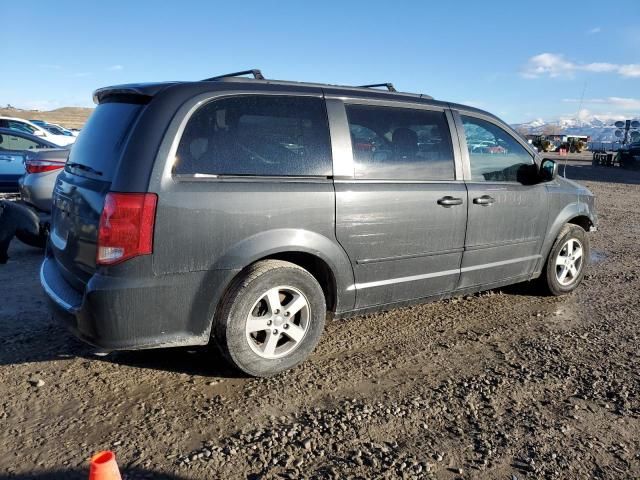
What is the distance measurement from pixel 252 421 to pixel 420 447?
92cm

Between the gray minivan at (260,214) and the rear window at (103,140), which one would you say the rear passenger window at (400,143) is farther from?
the rear window at (103,140)

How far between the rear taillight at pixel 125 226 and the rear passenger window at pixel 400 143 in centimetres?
149

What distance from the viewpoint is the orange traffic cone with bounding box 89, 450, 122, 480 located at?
6.56 ft

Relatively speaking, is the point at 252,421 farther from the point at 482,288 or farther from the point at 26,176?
the point at 26,176

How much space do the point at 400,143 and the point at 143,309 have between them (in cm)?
223

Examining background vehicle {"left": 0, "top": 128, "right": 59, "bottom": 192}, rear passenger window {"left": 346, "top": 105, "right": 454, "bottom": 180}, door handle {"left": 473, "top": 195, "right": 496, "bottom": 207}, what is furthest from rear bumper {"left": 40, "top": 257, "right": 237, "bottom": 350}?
background vehicle {"left": 0, "top": 128, "right": 59, "bottom": 192}

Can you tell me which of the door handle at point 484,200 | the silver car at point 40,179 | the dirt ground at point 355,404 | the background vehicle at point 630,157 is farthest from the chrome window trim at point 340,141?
the background vehicle at point 630,157

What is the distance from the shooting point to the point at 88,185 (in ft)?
10.5

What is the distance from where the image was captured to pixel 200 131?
10.4ft

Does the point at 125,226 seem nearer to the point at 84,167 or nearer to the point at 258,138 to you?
the point at 84,167

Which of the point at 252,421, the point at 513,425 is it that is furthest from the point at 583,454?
the point at 252,421

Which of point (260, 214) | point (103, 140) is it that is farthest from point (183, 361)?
point (103, 140)

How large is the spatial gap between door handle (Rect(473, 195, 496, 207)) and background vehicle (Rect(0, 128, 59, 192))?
873 centimetres

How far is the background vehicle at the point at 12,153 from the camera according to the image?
10062 millimetres
